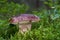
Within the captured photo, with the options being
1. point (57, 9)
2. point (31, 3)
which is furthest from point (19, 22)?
point (31, 3)

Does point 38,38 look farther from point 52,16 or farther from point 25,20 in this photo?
point 52,16

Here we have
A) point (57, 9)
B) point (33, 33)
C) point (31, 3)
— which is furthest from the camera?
point (31, 3)

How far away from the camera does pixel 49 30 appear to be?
8.51 ft

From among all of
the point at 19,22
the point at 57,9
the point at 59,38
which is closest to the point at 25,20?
→ the point at 19,22

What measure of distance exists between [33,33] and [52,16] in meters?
0.55

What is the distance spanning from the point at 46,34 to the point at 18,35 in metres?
0.35

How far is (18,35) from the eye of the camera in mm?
2566

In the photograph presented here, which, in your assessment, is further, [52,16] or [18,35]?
[52,16]

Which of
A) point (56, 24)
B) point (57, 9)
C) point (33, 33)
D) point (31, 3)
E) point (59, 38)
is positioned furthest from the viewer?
point (31, 3)

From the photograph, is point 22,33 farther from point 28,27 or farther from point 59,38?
point 59,38

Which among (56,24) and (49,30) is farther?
(56,24)

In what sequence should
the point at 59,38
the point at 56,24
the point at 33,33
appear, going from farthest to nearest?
the point at 56,24 < the point at 33,33 < the point at 59,38

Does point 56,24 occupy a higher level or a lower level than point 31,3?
higher

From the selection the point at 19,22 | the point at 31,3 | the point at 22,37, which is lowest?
the point at 31,3
